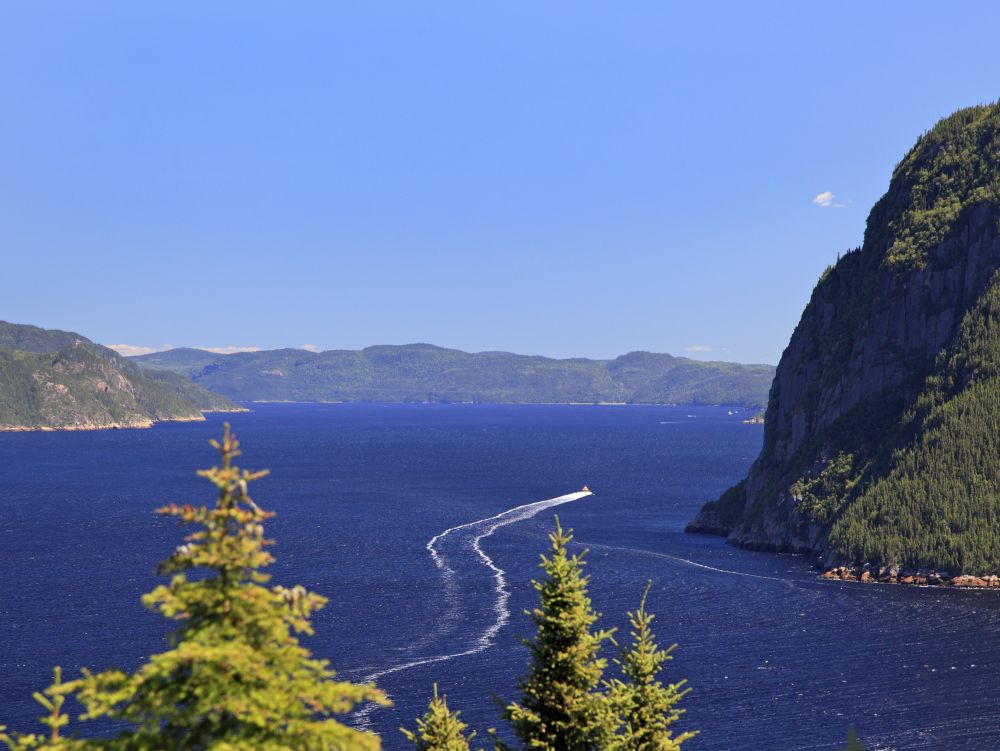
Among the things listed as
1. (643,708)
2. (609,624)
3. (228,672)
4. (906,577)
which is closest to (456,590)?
(609,624)

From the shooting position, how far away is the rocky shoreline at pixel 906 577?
144 meters

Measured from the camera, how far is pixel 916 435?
6880 inches

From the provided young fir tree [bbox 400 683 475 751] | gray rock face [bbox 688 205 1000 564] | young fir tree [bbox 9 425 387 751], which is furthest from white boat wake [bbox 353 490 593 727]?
young fir tree [bbox 9 425 387 751]

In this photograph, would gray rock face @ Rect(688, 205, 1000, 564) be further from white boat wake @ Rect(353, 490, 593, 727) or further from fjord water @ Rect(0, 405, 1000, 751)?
white boat wake @ Rect(353, 490, 593, 727)

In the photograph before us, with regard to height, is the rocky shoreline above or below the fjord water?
above

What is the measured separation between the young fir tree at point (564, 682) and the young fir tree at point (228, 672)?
48.3ft

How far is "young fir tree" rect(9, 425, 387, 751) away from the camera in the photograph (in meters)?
21.0

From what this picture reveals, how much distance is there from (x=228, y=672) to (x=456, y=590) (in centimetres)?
12073

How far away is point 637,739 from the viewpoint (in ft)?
125

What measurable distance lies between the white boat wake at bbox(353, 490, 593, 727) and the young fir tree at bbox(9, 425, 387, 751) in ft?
221

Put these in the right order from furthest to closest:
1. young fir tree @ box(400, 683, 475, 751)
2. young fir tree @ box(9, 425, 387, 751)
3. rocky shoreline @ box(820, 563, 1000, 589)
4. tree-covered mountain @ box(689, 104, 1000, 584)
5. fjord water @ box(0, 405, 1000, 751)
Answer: tree-covered mountain @ box(689, 104, 1000, 584)
rocky shoreline @ box(820, 563, 1000, 589)
fjord water @ box(0, 405, 1000, 751)
young fir tree @ box(400, 683, 475, 751)
young fir tree @ box(9, 425, 387, 751)

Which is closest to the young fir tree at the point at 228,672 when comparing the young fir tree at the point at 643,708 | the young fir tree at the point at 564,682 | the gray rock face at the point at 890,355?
the young fir tree at the point at 564,682

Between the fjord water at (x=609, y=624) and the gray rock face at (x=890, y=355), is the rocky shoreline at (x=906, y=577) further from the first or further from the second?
the gray rock face at (x=890, y=355)

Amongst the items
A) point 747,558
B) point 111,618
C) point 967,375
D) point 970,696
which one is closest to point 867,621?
point 970,696
